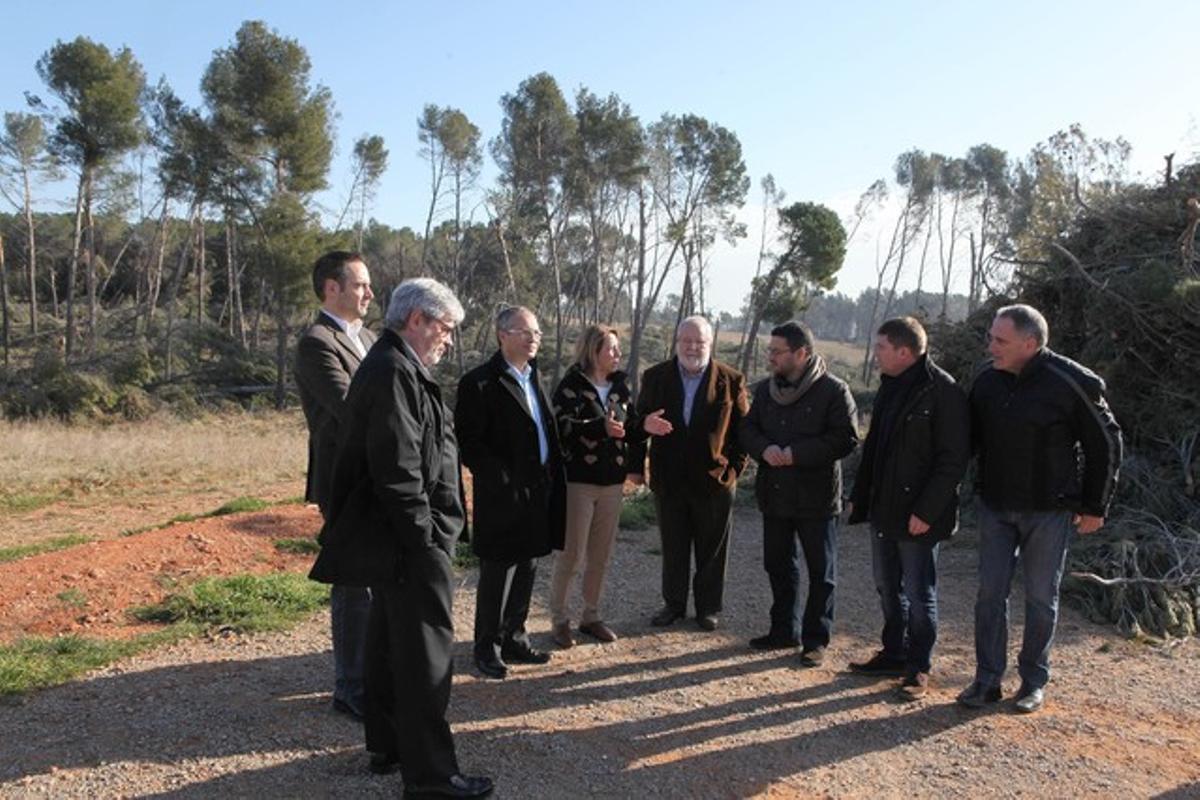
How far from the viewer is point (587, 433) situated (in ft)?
16.2

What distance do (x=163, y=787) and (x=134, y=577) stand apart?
10.2 ft

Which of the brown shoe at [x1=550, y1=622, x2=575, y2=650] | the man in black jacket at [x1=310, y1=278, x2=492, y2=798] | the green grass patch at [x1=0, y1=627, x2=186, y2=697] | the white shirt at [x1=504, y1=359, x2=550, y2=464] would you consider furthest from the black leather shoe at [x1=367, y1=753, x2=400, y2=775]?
the green grass patch at [x1=0, y1=627, x2=186, y2=697]

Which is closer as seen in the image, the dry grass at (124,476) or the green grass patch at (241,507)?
the green grass patch at (241,507)

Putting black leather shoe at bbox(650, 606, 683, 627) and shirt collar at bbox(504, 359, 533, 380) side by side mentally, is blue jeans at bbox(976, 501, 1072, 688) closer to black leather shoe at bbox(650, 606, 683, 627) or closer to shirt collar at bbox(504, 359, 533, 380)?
black leather shoe at bbox(650, 606, 683, 627)

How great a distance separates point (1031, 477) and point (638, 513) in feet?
18.3

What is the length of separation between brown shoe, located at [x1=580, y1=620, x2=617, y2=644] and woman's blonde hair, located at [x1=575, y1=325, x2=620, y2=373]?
1.54 m

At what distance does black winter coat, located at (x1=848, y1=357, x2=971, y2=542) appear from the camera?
4297mm

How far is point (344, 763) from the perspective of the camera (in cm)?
357

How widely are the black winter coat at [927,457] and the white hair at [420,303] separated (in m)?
2.36

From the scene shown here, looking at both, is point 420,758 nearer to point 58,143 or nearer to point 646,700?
point 646,700

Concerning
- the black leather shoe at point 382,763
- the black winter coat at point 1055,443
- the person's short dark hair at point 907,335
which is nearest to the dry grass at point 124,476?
the black leather shoe at point 382,763

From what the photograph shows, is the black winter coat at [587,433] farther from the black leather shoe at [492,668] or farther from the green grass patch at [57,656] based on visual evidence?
the green grass patch at [57,656]

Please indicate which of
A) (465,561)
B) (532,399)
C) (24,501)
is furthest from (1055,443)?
(24,501)

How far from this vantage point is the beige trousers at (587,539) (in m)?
4.98
